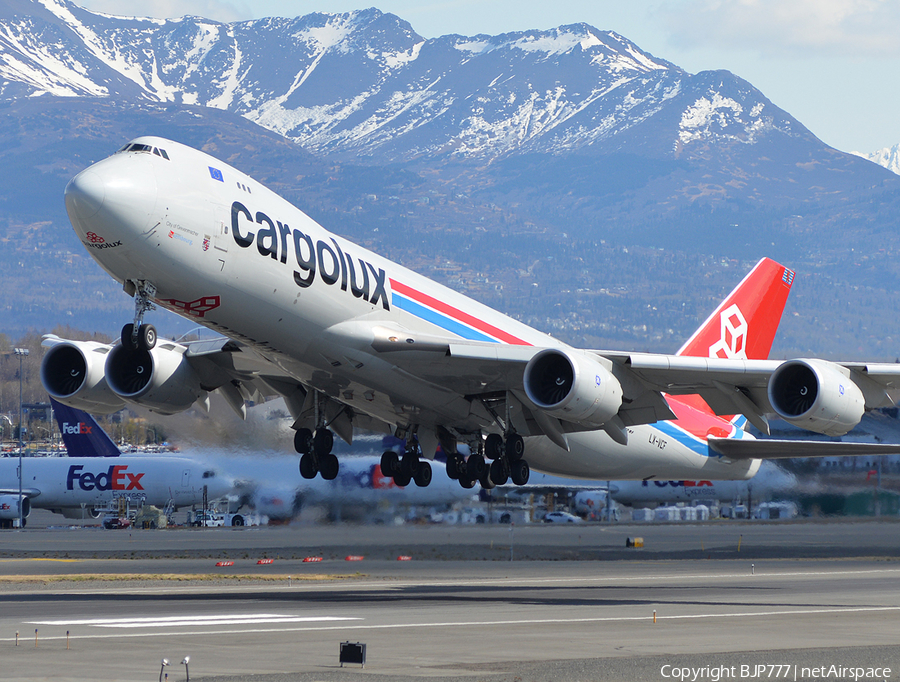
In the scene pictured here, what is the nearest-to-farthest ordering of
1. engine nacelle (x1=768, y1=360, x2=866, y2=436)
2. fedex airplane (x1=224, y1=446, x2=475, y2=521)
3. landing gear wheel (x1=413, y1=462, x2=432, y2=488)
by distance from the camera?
engine nacelle (x1=768, y1=360, x2=866, y2=436)
landing gear wheel (x1=413, y1=462, x2=432, y2=488)
fedex airplane (x1=224, y1=446, x2=475, y2=521)

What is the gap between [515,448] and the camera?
28422mm

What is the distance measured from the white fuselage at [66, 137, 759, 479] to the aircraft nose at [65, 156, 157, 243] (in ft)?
Answer: 0.07

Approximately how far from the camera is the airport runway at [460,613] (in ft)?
58.6

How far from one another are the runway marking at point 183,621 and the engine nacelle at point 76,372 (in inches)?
255

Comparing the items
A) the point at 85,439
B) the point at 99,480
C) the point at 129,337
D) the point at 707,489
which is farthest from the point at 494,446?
the point at 85,439

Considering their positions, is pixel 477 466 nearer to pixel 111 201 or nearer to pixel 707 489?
pixel 111 201

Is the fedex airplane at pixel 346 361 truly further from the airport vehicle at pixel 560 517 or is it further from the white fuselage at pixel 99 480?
the white fuselage at pixel 99 480

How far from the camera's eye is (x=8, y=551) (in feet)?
178

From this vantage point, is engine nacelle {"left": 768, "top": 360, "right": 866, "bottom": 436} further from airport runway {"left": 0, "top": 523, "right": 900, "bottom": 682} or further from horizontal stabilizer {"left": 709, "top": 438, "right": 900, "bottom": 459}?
horizontal stabilizer {"left": 709, "top": 438, "right": 900, "bottom": 459}

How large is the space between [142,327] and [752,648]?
43.6ft

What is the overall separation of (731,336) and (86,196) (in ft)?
70.7

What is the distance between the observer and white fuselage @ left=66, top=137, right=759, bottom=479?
22203 mm

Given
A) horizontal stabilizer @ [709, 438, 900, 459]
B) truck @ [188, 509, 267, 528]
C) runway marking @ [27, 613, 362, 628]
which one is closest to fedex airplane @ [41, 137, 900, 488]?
horizontal stabilizer @ [709, 438, 900, 459]

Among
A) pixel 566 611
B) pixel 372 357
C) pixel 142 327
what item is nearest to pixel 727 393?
pixel 566 611
